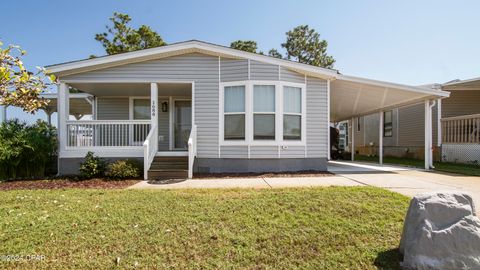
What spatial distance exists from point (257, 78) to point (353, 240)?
249 inches

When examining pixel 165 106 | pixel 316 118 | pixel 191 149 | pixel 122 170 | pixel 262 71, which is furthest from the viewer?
pixel 165 106

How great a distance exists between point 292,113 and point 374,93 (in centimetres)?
383

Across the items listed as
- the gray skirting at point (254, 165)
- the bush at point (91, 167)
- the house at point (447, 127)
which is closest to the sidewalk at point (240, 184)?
the gray skirting at point (254, 165)

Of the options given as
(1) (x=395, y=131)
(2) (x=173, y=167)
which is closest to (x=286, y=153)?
(2) (x=173, y=167)

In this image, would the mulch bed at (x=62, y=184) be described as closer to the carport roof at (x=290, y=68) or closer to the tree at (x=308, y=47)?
the carport roof at (x=290, y=68)

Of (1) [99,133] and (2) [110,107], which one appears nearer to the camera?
(1) [99,133]

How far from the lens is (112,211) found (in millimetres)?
4539

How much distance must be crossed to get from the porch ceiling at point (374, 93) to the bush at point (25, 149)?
989cm

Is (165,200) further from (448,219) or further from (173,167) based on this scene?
(448,219)

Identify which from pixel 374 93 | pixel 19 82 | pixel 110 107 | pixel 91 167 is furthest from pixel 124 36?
pixel 19 82

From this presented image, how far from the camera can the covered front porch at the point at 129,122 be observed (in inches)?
353

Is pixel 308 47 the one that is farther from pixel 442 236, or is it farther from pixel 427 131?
pixel 442 236

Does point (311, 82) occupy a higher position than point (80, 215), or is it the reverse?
point (311, 82)

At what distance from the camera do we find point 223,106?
9117 mm
